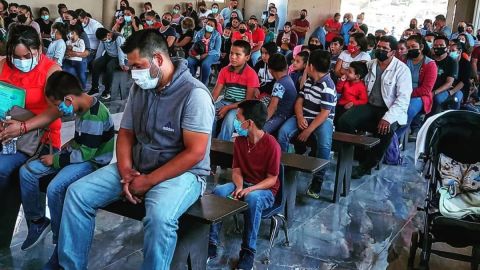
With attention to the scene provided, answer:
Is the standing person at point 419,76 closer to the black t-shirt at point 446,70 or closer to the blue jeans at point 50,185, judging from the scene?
the black t-shirt at point 446,70

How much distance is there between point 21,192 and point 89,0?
10037mm

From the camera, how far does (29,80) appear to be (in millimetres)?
3314

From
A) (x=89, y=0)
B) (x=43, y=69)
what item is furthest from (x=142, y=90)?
(x=89, y=0)

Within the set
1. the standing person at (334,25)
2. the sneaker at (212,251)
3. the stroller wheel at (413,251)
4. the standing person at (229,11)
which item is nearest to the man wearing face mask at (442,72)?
the stroller wheel at (413,251)

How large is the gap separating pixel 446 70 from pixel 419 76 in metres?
0.90

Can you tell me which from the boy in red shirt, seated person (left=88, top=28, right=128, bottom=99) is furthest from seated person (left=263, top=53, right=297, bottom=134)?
seated person (left=88, top=28, right=128, bottom=99)

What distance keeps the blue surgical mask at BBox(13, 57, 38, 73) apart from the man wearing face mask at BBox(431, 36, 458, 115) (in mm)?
5017

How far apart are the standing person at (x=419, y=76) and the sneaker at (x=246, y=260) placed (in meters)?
3.41

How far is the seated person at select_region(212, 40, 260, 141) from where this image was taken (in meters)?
5.08

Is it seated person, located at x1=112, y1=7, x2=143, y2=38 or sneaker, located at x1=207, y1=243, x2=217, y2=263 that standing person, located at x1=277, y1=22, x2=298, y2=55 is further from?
sneaker, located at x1=207, y1=243, x2=217, y2=263

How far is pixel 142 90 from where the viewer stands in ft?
9.26

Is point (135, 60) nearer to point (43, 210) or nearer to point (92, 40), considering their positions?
point (43, 210)

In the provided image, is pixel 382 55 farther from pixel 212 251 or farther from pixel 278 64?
pixel 212 251

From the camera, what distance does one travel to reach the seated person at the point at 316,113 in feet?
15.1
